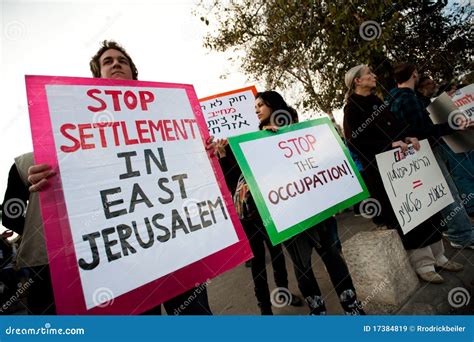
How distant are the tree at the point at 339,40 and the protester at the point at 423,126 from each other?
2707 mm

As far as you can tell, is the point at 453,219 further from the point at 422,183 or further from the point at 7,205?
the point at 7,205

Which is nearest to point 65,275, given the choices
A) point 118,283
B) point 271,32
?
point 118,283

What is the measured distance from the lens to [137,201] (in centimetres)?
133

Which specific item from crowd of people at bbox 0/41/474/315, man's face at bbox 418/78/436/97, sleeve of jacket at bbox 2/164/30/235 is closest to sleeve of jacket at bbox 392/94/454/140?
crowd of people at bbox 0/41/474/315

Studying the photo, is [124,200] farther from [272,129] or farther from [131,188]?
[272,129]

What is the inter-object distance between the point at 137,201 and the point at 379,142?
80.8 inches

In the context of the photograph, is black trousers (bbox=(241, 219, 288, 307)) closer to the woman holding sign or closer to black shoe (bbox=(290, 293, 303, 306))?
the woman holding sign

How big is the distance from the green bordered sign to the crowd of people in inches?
6.2

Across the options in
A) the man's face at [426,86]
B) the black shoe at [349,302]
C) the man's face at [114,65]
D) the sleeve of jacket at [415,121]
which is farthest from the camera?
the man's face at [426,86]

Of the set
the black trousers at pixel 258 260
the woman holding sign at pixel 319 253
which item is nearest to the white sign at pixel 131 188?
the woman holding sign at pixel 319 253

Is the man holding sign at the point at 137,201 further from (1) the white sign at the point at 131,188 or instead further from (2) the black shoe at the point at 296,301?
(2) the black shoe at the point at 296,301

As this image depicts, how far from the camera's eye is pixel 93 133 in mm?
1359

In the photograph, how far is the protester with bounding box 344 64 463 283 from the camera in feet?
8.12

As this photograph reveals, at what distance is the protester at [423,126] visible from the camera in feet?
9.03
